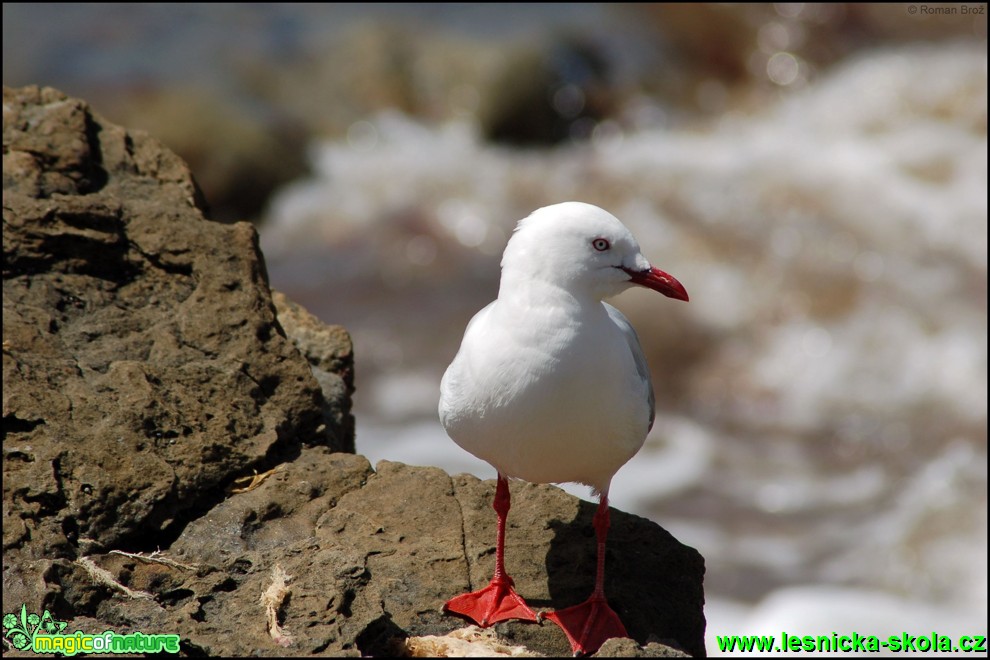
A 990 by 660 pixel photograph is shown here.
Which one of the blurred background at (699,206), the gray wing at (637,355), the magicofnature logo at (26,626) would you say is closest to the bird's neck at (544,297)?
the gray wing at (637,355)

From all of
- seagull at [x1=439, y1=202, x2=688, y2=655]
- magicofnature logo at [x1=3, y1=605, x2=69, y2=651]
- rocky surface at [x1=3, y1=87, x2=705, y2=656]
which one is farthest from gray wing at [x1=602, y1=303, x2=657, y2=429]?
magicofnature logo at [x1=3, y1=605, x2=69, y2=651]

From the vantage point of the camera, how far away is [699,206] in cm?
1398

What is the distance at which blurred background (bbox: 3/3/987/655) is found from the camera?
9352 mm

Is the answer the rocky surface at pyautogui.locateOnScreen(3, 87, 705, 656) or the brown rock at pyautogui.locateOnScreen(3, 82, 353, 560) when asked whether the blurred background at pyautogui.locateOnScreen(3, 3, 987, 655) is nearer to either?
the rocky surface at pyautogui.locateOnScreen(3, 87, 705, 656)

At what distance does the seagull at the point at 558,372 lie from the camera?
13.8 ft

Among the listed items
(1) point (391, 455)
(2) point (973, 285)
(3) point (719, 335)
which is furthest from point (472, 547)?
(2) point (973, 285)

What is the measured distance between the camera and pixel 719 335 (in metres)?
11.9

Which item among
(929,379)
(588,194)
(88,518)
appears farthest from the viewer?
(588,194)

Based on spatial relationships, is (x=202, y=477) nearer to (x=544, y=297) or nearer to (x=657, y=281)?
(x=544, y=297)

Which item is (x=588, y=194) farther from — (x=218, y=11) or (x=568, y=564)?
(x=568, y=564)

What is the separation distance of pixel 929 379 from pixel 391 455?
5717mm

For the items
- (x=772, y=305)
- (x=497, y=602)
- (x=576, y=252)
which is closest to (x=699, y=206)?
(x=772, y=305)

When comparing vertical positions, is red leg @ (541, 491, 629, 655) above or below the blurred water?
below

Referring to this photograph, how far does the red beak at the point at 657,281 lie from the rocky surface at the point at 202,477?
4.30 ft
